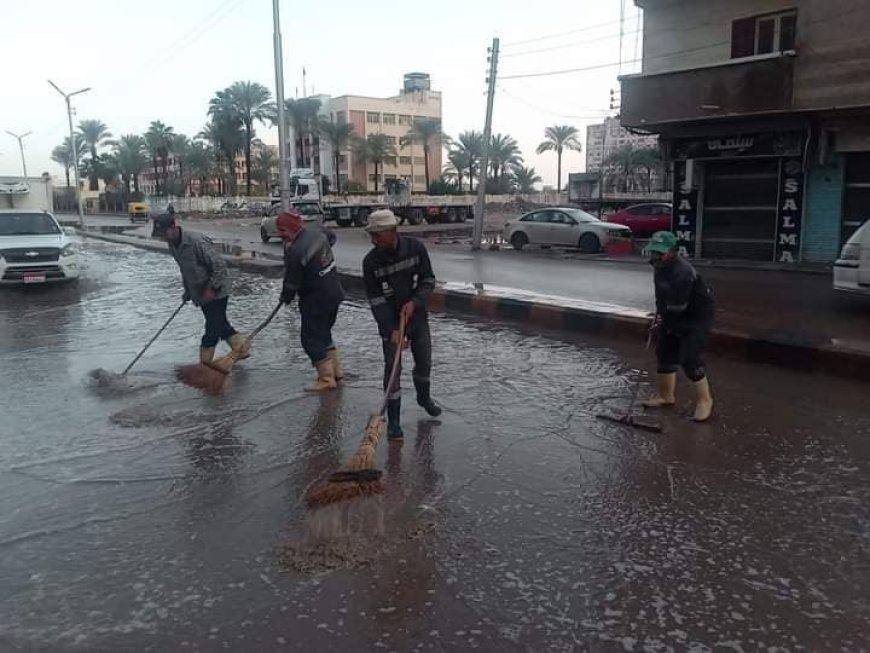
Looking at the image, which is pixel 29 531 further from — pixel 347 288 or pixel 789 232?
pixel 789 232

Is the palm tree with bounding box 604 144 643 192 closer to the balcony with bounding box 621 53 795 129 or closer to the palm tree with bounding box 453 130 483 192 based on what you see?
the palm tree with bounding box 453 130 483 192

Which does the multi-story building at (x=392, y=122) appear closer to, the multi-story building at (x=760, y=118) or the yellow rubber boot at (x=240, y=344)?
the multi-story building at (x=760, y=118)

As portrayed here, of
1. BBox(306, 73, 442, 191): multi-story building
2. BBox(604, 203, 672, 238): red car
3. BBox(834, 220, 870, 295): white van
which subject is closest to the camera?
BBox(834, 220, 870, 295): white van

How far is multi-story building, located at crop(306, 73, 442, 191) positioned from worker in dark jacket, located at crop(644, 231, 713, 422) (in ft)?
277

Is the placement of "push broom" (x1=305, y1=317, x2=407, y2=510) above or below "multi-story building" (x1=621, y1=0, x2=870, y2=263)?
below

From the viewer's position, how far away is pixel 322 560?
3486mm

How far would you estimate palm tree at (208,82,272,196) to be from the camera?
Answer: 62.9 metres

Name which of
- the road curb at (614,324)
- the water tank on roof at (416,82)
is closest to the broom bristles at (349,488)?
the road curb at (614,324)

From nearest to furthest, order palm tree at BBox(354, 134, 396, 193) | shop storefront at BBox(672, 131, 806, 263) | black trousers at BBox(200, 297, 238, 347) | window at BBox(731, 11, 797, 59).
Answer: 1. black trousers at BBox(200, 297, 238, 347)
2. window at BBox(731, 11, 797, 59)
3. shop storefront at BBox(672, 131, 806, 263)
4. palm tree at BBox(354, 134, 396, 193)

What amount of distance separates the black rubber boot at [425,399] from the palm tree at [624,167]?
6375cm

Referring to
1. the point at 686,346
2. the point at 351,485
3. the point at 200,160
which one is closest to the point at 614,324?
the point at 686,346

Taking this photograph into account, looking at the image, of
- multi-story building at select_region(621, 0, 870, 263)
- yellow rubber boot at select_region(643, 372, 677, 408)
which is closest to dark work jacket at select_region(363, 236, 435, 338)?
yellow rubber boot at select_region(643, 372, 677, 408)

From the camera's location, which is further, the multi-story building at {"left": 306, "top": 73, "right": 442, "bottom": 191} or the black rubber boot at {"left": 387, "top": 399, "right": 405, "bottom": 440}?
the multi-story building at {"left": 306, "top": 73, "right": 442, "bottom": 191}

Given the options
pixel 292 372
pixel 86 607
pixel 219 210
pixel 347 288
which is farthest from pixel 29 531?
pixel 219 210
